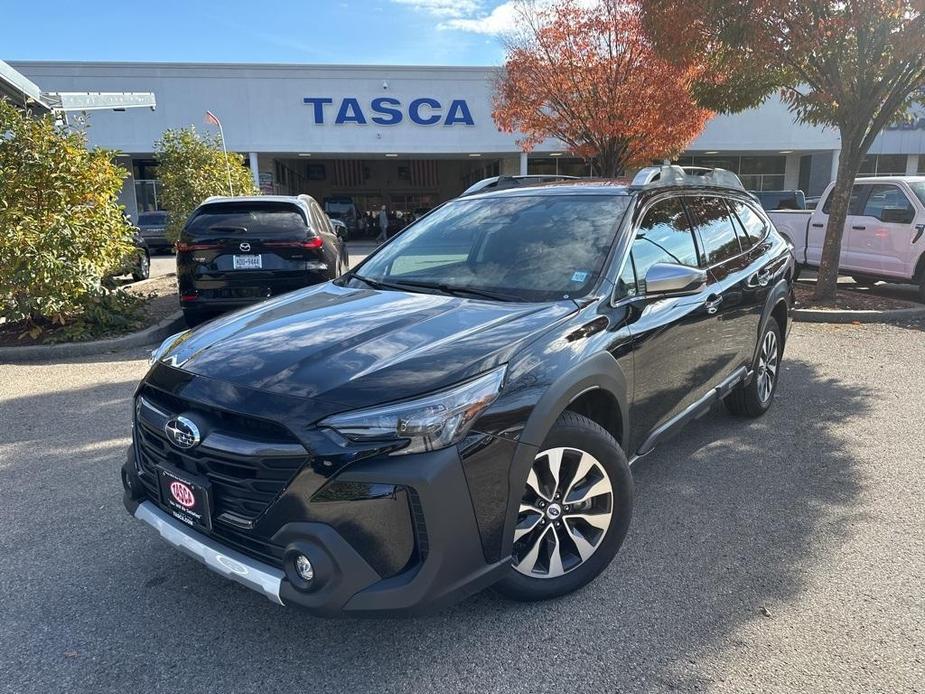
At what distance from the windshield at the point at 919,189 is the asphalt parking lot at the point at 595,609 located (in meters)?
7.27

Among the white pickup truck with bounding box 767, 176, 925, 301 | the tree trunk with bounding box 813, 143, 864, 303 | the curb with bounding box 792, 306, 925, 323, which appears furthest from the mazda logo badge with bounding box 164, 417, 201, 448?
the white pickup truck with bounding box 767, 176, 925, 301

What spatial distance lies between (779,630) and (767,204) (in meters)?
19.5

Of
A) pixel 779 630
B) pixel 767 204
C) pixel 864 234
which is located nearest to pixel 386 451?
pixel 779 630

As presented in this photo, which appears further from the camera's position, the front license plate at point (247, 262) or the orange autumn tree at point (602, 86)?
the orange autumn tree at point (602, 86)

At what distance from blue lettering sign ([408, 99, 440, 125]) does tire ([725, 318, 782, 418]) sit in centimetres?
2514

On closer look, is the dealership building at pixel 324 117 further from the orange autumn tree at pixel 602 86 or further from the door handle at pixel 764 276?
the door handle at pixel 764 276

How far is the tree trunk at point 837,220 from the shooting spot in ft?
30.3

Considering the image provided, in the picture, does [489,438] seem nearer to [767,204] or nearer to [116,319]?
[116,319]

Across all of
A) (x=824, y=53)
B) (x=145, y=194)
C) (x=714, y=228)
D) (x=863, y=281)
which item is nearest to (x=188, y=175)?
(x=824, y=53)

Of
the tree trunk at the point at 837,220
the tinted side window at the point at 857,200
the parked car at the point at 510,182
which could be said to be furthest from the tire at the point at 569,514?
the tinted side window at the point at 857,200

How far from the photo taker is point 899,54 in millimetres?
7512

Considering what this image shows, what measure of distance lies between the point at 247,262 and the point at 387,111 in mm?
22302

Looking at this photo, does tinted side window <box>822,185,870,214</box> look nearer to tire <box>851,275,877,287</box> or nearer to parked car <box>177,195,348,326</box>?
tire <box>851,275,877,287</box>

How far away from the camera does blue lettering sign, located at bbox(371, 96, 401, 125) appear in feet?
90.1
